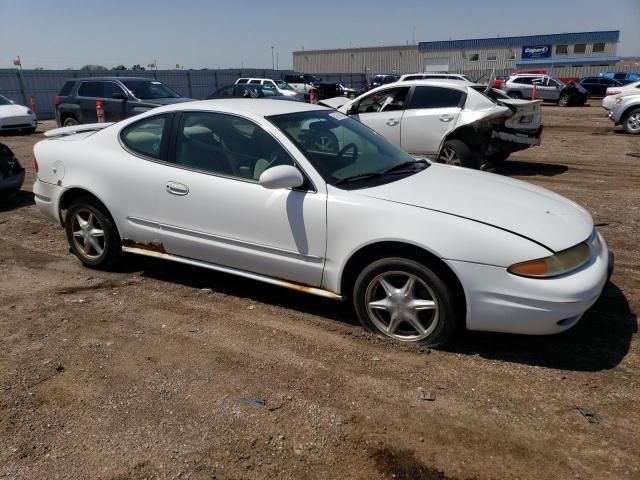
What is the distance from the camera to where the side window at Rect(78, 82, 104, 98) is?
14.0m

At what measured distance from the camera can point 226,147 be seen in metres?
4.20

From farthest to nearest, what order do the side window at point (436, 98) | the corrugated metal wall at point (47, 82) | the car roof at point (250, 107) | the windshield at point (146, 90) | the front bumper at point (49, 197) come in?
1. the corrugated metal wall at point (47, 82)
2. the windshield at point (146, 90)
3. the side window at point (436, 98)
4. the front bumper at point (49, 197)
5. the car roof at point (250, 107)

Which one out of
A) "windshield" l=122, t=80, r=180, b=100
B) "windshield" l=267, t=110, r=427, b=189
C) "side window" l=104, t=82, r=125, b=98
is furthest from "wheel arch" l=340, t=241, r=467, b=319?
"side window" l=104, t=82, r=125, b=98

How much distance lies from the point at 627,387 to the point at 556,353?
48 centimetres

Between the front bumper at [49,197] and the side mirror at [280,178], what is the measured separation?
2.32 m

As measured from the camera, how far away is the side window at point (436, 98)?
29.3ft

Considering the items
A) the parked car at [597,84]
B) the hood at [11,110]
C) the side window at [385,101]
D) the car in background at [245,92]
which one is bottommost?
the parked car at [597,84]

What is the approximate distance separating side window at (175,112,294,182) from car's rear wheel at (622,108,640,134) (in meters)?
14.0

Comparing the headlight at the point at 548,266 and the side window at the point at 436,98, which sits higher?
the side window at the point at 436,98

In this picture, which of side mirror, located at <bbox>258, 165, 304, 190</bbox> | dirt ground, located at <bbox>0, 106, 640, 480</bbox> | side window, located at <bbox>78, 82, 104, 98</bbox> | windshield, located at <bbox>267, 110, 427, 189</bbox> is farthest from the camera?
side window, located at <bbox>78, 82, 104, 98</bbox>

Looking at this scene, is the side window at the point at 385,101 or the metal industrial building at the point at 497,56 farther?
the metal industrial building at the point at 497,56

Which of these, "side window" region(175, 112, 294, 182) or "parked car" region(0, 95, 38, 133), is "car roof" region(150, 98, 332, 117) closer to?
"side window" region(175, 112, 294, 182)

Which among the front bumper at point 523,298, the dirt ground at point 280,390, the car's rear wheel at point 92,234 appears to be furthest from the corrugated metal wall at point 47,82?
the front bumper at point 523,298

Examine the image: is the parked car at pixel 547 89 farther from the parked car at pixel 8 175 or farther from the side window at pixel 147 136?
the side window at pixel 147 136
